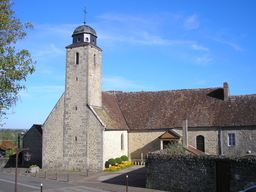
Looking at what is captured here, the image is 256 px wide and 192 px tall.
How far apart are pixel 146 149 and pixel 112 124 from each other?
522cm

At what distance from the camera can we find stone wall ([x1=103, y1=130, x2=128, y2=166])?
22208mm

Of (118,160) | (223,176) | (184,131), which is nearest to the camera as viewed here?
(223,176)

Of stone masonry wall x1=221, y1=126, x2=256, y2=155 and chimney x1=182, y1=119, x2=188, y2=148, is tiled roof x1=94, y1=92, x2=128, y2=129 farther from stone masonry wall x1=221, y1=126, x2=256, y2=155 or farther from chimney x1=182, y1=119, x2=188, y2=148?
stone masonry wall x1=221, y1=126, x2=256, y2=155

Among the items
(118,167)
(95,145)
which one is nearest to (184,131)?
(118,167)

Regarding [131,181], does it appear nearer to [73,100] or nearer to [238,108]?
[73,100]

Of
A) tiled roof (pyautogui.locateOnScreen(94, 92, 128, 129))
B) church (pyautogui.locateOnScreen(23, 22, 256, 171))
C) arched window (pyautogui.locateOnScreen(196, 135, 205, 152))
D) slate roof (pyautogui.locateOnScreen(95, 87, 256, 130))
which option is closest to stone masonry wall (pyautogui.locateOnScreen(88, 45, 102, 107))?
church (pyautogui.locateOnScreen(23, 22, 256, 171))

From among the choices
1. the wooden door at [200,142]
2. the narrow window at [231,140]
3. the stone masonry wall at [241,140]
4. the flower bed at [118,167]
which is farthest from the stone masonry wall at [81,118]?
the narrow window at [231,140]

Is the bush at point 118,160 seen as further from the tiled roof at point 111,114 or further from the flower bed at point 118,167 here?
the tiled roof at point 111,114

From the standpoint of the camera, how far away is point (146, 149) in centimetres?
2611

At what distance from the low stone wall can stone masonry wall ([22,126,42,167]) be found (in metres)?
15.8

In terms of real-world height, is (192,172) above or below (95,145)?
below

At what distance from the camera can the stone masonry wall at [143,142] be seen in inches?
1018

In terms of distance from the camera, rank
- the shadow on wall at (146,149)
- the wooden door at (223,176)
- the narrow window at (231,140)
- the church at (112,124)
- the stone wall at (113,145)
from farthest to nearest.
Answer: the shadow on wall at (146,149), the narrow window at (231,140), the church at (112,124), the stone wall at (113,145), the wooden door at (223,176)

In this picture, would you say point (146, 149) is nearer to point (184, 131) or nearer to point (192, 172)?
point (184, 131)
